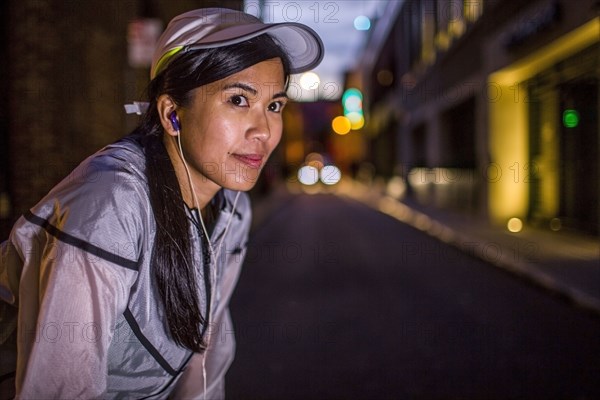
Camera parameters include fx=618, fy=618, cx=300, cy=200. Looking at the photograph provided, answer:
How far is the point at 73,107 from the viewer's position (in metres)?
7.34

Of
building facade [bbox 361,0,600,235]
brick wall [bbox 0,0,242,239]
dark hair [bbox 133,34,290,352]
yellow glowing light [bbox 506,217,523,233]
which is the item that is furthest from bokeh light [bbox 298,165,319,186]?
dark hair [bbox 133,34,290,352]

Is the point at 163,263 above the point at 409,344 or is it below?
above

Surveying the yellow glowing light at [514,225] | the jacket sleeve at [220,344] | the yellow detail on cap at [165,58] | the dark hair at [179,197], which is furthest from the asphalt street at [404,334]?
the yellow glowing light at [514,225]

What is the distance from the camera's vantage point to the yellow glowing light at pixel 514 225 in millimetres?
15023

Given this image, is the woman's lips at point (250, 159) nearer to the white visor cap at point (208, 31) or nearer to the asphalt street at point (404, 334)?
the white visor cap at point (208, 31)

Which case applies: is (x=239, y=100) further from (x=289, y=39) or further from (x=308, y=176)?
(x=308, y=176)

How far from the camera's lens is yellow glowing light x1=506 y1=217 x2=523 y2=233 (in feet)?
49.3

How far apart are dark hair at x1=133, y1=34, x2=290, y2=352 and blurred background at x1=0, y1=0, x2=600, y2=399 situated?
81.1 inches

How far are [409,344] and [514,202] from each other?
11439mm

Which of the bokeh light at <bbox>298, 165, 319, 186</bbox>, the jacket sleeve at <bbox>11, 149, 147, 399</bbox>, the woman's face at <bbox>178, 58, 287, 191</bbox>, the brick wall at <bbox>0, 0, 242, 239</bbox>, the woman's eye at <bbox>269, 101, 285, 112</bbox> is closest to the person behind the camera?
the jacket sleeve at <bbox>11, 149, 147, 399</bbox>

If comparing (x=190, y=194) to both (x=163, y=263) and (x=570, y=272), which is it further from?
(x=570, y=272)

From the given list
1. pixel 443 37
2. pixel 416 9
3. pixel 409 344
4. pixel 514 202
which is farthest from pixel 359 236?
pixel 416 9

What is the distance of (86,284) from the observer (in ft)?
4.47

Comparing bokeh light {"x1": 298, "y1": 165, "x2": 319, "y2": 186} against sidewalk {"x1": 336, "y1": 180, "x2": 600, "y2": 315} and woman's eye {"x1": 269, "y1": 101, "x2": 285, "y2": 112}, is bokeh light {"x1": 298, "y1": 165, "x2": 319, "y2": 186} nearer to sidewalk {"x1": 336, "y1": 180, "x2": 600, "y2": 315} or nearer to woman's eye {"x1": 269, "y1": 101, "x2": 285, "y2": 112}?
sidewalk {"x1": 336, "y1": 180, "x2": 600, "y2": 315}
